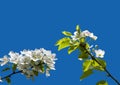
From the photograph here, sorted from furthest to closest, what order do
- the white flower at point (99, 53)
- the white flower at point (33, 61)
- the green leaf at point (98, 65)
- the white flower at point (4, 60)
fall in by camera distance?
the white flower at point (4, 60), the white flower at point (33, 61), the white flower at point (99, 53), the green leaf at point (98, 65)

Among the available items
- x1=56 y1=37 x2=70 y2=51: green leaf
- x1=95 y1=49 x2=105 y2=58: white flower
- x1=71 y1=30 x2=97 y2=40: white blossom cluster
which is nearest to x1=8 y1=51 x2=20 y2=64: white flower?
x1=56 y1=37 x2=70 y2=51: green leaf

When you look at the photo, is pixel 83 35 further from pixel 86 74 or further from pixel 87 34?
pixel 86 74

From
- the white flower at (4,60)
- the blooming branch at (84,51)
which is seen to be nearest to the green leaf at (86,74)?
the blooming branch at (84,51)

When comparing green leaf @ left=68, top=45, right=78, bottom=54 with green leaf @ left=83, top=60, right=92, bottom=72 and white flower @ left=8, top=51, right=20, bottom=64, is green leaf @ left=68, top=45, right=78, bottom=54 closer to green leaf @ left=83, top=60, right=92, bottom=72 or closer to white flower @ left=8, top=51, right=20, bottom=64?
green leaf @ left=83, top=60, right=92, bottom=72

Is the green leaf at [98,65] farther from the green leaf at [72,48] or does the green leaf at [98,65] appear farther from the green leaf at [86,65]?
the green leaf at [72,48]

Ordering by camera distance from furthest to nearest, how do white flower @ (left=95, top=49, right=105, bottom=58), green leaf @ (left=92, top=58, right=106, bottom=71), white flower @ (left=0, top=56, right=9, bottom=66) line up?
white flower @ (left=0, top=56, right=9, bottom=66), white flower @ (left=95, top=49, right=105, bottom=58), green leaf @ (left=92, top=58, right=106, bottom=71)

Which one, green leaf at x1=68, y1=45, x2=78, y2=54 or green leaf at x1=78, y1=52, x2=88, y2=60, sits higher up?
green leaf at x1=68, y1=45, x2=78, y2=54

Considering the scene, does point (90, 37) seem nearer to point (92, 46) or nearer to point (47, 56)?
point (92, 46)

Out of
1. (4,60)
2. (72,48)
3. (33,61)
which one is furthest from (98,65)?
(4,60)

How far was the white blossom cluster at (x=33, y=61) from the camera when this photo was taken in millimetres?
3016

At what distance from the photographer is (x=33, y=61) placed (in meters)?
3.04

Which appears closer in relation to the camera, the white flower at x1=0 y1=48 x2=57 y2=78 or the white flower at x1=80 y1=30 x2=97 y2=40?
the white flower at x1=80 y1=30 x2=97 y2=40

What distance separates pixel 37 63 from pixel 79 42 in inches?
22.1

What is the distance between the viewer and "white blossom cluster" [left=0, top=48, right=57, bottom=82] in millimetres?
3016
